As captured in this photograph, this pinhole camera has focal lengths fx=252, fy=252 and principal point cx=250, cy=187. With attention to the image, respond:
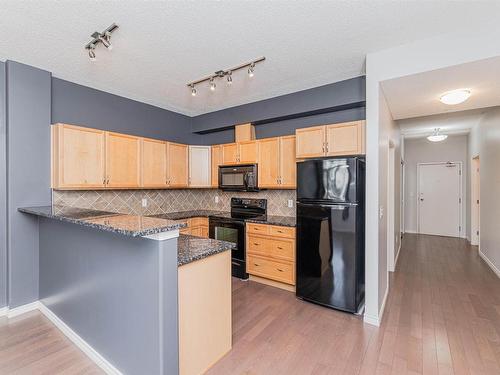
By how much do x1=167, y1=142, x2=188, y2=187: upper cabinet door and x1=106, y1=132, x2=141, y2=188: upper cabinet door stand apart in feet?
1.77

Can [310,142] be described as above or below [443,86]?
below

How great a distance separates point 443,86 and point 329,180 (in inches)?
57.9

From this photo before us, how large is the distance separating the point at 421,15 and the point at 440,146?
6488 millimetres

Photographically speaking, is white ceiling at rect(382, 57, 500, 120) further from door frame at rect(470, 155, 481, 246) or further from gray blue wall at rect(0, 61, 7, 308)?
gray blue wall at rect(0, 61, 7, 308)

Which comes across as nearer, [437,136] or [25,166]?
[25,166]

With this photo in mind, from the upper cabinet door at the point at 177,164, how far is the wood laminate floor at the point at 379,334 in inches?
74.8

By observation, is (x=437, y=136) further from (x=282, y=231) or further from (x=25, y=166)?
(x=25, y=166)

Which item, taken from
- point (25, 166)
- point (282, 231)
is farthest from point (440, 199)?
point (25, 166)

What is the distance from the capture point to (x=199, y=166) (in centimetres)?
448

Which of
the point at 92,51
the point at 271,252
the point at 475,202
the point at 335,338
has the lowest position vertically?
the point at 335,338

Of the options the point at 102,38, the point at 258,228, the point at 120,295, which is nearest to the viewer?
the point at 120,295

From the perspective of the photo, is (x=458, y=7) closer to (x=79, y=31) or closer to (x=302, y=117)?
(x=302, y=117)

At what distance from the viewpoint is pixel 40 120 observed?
111 inches

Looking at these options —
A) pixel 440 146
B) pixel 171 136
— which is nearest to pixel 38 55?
pixel 171 136
